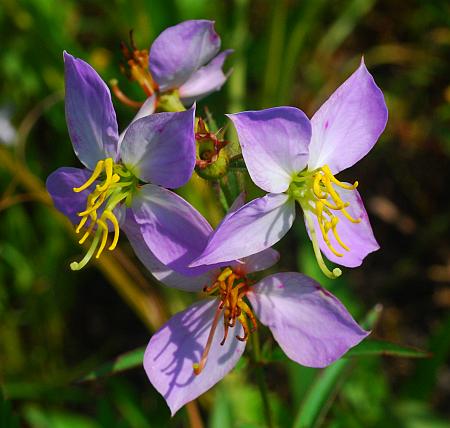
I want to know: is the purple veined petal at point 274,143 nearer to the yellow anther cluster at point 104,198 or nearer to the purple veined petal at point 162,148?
the purple veined petal at point 162,148

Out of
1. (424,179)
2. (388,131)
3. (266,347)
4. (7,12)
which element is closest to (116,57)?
(7,12)

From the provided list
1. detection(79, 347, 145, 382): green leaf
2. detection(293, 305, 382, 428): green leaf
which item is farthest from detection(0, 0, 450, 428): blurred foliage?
detection(79, 347, 145, 382): green leaf

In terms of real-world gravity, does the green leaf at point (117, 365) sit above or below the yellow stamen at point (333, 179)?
below

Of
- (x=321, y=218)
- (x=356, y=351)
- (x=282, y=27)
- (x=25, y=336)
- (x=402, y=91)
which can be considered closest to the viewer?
(x=321, y=218)

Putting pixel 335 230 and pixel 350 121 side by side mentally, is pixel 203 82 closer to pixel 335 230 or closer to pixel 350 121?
pixel 350 121

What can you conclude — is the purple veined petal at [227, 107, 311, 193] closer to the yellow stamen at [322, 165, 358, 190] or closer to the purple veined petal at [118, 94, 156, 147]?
Result: the yellow stamen at [322, 165, 358, 190]

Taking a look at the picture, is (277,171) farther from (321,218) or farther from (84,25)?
(84,25)

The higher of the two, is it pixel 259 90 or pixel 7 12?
pixel 7 12

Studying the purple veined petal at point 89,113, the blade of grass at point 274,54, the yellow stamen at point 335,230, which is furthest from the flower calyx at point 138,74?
the blade of grass at point 274,54
